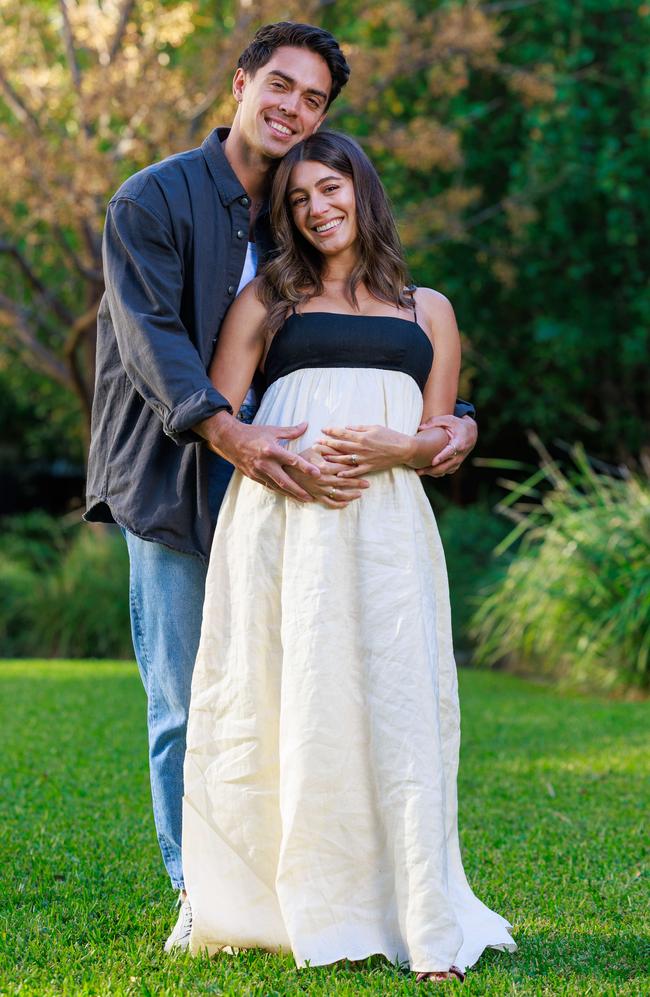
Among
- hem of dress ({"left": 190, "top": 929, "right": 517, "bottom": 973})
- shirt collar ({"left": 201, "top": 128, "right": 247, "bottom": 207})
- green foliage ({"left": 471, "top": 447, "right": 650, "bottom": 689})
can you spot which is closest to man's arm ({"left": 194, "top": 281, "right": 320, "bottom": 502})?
shirt collar ({"left": 201, "top": 128, "right": 247, "bottom": 207})

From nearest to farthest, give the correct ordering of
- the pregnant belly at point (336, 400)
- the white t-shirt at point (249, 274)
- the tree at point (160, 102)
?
the pregnant belly at point (336, 400), the white t-shirt at point (249, 274), the tree at point (160, 102)

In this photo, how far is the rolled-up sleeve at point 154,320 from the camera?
2670mm

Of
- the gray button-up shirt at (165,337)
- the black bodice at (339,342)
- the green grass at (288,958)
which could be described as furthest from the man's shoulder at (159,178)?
the green grass at (288,958)

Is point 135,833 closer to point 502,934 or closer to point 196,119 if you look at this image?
point 502,934

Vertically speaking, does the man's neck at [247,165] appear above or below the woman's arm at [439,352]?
above

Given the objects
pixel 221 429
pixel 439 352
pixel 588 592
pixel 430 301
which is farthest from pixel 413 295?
pixel 588 592

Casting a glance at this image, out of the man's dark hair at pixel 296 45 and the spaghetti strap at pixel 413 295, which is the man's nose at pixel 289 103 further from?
the spaghetti strap at pixel 413 295

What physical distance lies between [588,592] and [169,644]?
513 centimetres

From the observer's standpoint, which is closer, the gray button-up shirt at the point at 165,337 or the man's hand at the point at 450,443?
the gray button-up shirt at the point at 165,337

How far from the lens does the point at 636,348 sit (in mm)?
10844

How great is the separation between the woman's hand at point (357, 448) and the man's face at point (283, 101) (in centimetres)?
79

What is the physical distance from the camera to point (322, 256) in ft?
9.71

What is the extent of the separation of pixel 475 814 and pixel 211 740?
1868mm

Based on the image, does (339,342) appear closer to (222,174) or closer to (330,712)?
(222,174)
